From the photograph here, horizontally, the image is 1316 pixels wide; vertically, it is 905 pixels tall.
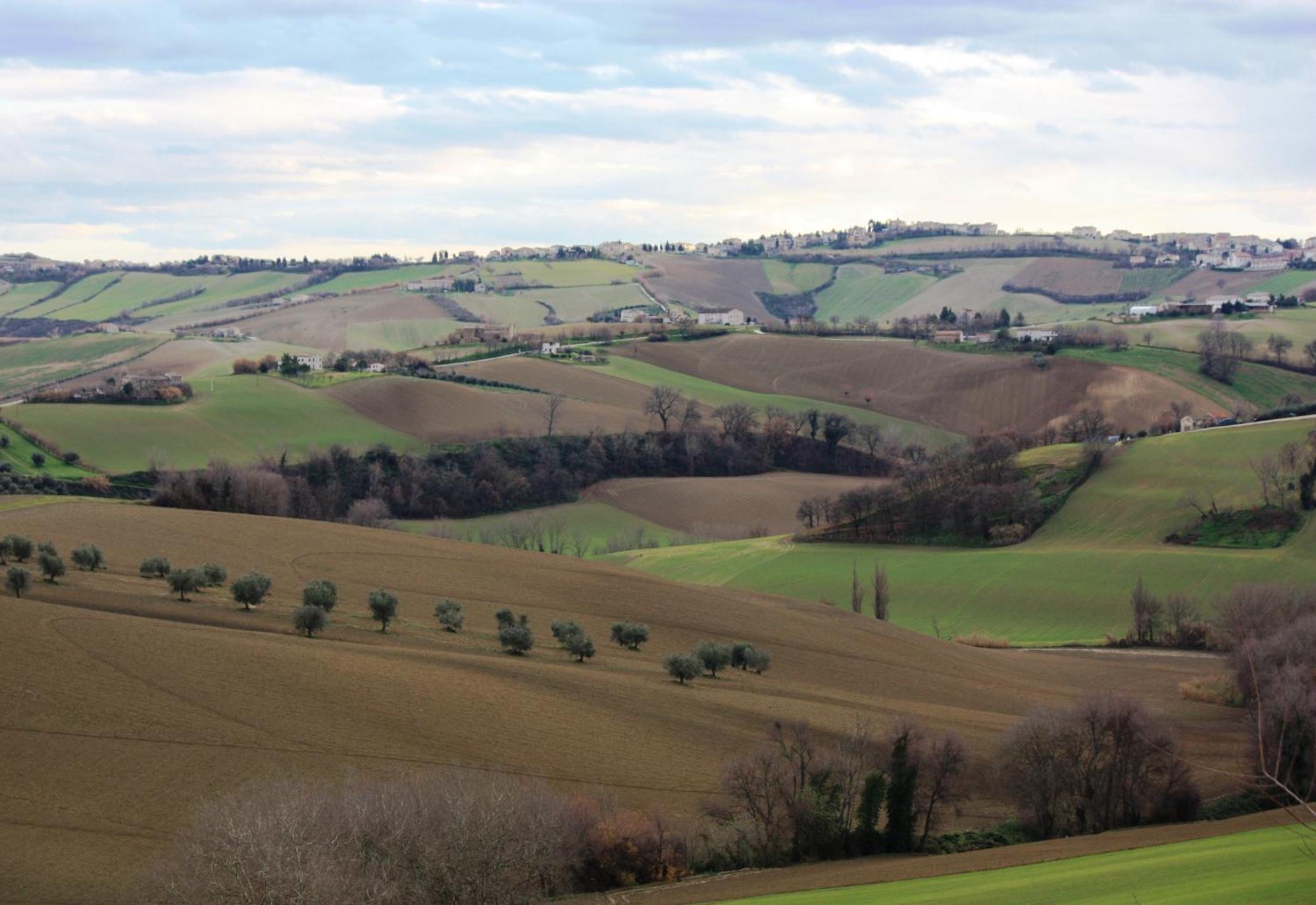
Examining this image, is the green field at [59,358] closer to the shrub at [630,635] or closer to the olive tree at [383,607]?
the olive tree at [383,607]

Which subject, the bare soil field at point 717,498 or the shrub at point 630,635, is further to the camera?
the bare soil field at point 717,498

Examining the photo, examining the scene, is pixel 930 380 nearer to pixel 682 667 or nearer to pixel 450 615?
pixel 450 615

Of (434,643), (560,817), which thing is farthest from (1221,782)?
(434,643)

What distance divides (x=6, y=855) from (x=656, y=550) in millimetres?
72009

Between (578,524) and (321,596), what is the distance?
56.1 metres

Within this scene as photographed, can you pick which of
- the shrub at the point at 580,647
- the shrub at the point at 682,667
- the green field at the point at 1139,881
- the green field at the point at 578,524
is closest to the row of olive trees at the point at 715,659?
the shrub at the point at 682,667

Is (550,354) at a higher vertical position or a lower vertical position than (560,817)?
higher

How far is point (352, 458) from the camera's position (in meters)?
118

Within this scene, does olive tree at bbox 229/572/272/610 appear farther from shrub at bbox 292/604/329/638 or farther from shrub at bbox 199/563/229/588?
shrub at bbox 292/604/329/638

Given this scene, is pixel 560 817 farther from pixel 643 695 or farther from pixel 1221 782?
pixel 1221 782

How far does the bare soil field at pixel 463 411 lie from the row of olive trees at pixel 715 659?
227 ft

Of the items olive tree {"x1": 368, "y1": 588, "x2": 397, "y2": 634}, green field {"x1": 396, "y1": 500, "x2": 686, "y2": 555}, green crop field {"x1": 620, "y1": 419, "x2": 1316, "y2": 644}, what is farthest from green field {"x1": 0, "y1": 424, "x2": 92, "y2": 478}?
olive tree {"x1": 368, "y1": 588, "x2": 397, "y2": 634}

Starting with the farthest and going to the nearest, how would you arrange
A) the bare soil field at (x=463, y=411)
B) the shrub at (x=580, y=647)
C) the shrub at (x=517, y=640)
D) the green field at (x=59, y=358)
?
the green field at (x=59, y=358) → the bare soil field at (x=463, y=411) → the shrub at (x=580, y=647) → the shrub at (x=517, y=640)

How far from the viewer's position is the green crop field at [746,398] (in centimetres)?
14788
